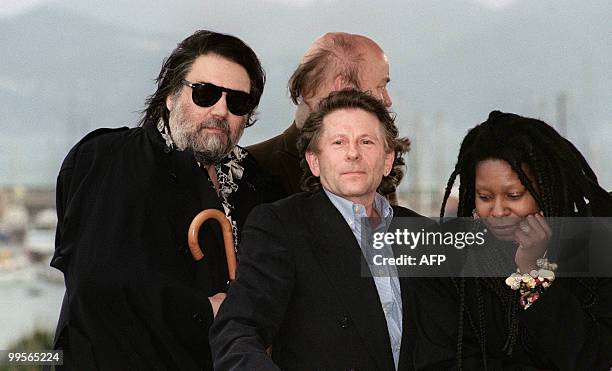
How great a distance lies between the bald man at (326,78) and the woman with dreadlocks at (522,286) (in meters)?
1.34

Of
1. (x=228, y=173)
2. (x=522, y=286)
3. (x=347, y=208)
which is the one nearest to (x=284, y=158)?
(x=228, y=173)

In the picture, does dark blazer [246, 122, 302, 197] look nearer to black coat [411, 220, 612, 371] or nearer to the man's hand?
the man's hand

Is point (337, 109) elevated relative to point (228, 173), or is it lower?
elevated

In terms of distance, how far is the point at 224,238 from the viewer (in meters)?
3.88

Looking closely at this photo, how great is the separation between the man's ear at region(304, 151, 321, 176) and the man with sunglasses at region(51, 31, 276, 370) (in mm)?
655

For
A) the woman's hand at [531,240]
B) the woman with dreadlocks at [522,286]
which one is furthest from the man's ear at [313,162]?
the woman's hand at [531,240]

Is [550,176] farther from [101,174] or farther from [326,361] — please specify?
[101,174]

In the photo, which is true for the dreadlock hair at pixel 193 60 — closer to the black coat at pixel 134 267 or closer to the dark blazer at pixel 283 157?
the black coat at pixel 134 267

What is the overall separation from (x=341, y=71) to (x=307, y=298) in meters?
2.07

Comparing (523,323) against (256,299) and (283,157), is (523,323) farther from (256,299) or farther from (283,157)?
(283,157)

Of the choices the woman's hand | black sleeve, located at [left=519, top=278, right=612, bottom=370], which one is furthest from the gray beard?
black sleeve, located at [left=519, top=278, right=612, bottom=370]

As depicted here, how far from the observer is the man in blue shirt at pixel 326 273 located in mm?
3131

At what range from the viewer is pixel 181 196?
405 centimetres

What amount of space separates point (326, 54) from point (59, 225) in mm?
1814
